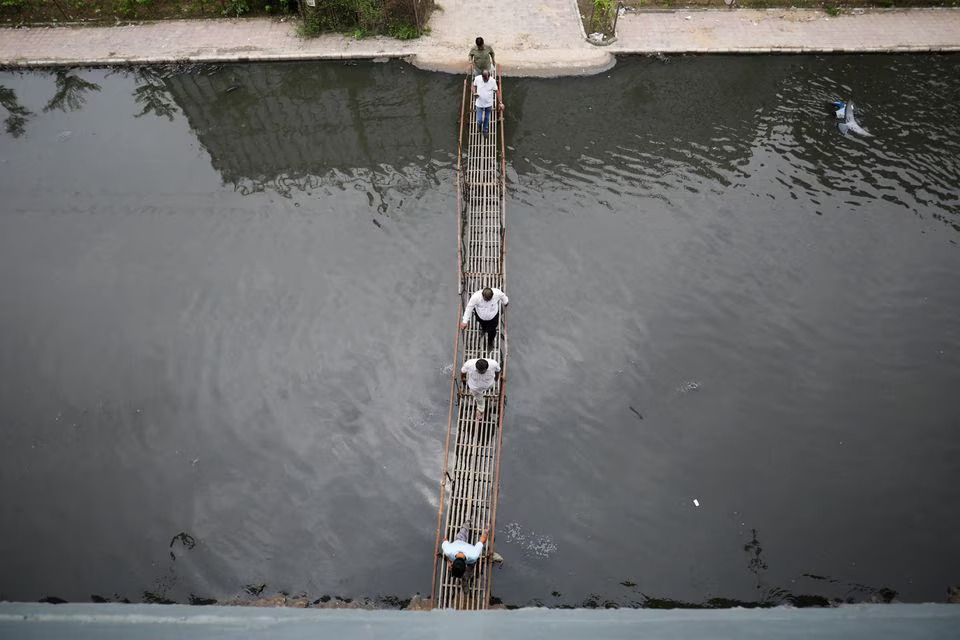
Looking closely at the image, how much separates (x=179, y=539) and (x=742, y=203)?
1299 centimetres

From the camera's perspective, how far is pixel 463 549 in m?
8.10

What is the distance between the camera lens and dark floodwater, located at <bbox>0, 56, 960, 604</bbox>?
923cm

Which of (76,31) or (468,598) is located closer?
(468,598)

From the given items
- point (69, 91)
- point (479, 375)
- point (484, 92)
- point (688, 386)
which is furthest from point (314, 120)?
point (688, 386)

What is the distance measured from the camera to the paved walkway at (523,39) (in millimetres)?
17000

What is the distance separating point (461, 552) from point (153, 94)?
51.0 ft

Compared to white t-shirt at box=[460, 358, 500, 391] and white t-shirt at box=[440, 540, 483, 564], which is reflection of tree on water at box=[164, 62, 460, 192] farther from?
white t-shirt at box=[440, 540, 483, 564]

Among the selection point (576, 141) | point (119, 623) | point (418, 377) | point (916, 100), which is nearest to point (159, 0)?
point (576, 141)

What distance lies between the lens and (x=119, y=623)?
19.1 ft

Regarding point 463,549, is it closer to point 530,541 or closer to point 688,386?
point 530,541

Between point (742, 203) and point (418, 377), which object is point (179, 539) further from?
point (742, 203)

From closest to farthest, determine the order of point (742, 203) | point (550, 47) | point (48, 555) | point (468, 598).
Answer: point (468, 598) → point (48, 555) → point (742, 203) → point (550, 47)

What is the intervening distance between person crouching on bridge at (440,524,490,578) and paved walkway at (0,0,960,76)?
13.0m

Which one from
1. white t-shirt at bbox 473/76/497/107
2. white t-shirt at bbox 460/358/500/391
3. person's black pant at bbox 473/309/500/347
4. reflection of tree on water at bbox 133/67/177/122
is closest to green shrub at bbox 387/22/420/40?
white t-shirt at bbox 473/76/497/107
